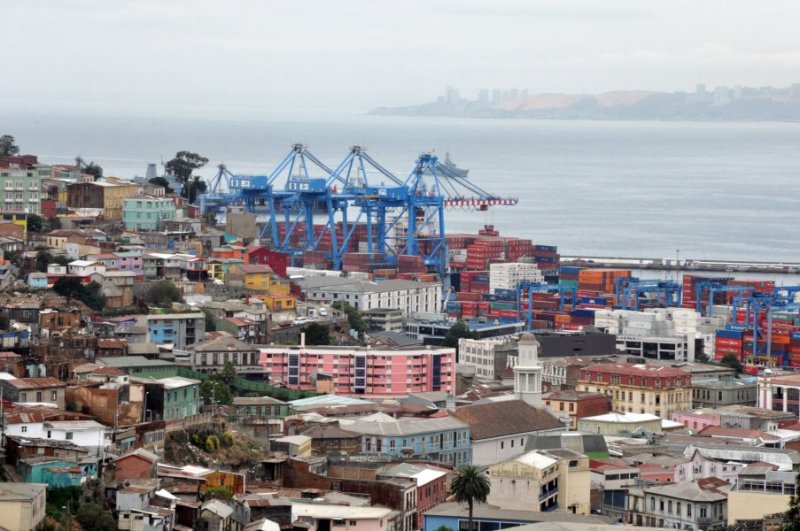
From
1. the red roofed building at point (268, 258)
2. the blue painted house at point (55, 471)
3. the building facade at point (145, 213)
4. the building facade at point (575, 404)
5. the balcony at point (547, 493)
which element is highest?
the building facade at point (145, 213)

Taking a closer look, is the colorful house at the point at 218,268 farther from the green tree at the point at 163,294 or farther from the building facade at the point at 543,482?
the building facade at the point at 543,482

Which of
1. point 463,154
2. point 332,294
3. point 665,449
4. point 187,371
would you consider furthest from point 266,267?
point 463,154

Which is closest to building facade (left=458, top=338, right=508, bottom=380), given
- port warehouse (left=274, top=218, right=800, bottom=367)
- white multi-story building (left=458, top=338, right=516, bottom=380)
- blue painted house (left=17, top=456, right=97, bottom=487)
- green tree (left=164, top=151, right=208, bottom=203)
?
white multi-story building (left=458, top=338, right=516, bottom=380)

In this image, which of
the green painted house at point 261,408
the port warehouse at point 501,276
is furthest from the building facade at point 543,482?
the port warehouse at point 501,276

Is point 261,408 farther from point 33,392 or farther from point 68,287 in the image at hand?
point 68,287

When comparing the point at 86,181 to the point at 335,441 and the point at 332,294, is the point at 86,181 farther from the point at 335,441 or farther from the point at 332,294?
the point at 335,441

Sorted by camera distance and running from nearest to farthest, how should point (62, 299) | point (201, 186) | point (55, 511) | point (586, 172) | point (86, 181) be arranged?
point (55, 511) → point (62, 299) → point (86, 181) → point (201, 186) → point (586, 172)
